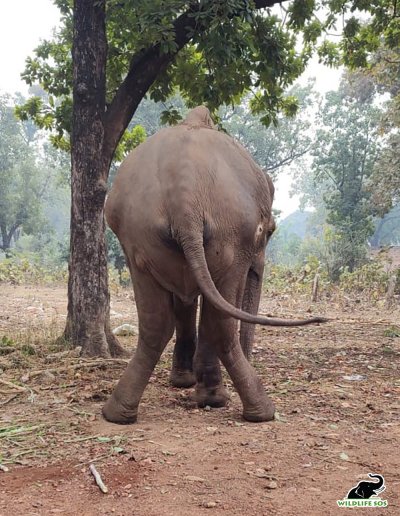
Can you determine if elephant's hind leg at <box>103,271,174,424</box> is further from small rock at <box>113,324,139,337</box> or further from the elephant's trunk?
small rock at <box>113,324,139,337</box>

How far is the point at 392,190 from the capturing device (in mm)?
21281

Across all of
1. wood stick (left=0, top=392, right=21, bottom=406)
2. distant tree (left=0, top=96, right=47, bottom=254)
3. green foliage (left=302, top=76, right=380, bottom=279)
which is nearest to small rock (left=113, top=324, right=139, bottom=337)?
wood stick (left=0, top=392, right=21, bottom=406)

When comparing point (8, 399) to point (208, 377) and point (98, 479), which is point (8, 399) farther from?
point (98, 479)

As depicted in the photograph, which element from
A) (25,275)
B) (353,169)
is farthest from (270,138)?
(25,275)

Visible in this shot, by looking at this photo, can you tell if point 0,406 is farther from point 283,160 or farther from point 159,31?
point 283,160

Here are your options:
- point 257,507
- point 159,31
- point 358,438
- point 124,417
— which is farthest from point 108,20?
point 257,507

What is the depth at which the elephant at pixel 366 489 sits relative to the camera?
2.92m

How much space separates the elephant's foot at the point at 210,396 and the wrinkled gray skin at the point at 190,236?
4.0 inches

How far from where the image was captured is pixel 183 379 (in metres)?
5.29

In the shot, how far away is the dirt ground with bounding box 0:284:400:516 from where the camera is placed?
2.87 m

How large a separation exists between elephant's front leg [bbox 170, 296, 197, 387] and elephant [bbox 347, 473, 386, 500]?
95.1 inches

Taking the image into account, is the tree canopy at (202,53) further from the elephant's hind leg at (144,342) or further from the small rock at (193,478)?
the small rock at (193,478)

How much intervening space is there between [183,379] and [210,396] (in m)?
0.84

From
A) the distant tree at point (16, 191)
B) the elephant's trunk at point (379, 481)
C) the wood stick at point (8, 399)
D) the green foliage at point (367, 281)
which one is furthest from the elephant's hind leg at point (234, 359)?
the distant tree at point (16, 191)
